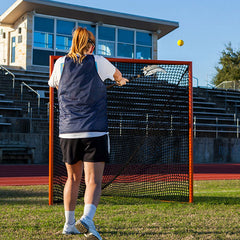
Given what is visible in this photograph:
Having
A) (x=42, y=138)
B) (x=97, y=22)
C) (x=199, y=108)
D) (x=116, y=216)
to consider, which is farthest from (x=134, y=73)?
(x=97, y=22)

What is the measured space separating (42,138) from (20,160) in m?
1.14

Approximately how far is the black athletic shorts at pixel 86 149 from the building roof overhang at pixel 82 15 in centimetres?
2006

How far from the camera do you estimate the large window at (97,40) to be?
23.4 meters

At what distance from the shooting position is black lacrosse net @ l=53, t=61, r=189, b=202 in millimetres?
6582

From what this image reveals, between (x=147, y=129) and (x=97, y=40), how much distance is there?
1856 centimetres

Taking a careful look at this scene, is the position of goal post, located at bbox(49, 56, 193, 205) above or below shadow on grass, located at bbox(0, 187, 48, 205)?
above

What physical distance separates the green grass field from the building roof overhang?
1790 centimetres

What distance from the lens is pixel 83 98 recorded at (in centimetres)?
346

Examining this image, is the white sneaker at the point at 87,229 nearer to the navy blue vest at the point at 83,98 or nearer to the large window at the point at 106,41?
the navy blue vest at the point at 83,98

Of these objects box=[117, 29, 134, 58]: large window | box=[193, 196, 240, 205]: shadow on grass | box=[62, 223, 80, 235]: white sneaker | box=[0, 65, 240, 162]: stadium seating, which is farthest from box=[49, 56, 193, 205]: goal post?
box=[117, 29, 134, 58]: large window

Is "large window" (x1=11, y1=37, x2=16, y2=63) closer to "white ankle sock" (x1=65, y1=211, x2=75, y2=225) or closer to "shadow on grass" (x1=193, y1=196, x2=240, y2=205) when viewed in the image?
"shadow on grass" (x1=193, y1=196, x2=240, y2=205)

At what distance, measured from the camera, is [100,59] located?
3.56 meters

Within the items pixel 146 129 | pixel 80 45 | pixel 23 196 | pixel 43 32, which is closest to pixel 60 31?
pixel 43 32

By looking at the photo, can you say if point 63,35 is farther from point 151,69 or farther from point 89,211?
point 89,211
